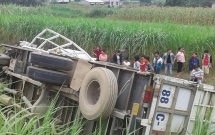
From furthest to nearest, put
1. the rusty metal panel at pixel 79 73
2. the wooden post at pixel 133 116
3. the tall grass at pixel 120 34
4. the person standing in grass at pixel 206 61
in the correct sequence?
the tall grass at pixel 120 34, the person standing in grass at pixel 206 61, the rusty metal panel at pixel 79 73, the wooden post at pixel 133 116

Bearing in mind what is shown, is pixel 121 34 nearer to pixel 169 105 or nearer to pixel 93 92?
pixel 93 92

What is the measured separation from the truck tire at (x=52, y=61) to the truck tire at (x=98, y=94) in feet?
2.05

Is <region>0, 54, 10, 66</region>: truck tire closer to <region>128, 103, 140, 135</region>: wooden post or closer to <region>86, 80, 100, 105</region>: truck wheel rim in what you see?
<region>86, 80, 100, 105</region>: truck wheel rim

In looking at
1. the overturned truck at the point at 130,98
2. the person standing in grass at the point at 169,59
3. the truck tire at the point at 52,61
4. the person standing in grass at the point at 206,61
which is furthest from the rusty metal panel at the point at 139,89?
the person standing in grass at the point at 206,61

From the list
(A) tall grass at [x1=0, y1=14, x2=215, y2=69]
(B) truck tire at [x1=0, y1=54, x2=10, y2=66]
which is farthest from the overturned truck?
(A) tall grass at [x1=0, y1=14, x2=215, y2=69]

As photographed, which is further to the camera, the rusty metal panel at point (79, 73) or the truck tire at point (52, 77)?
the truck tire at point (52, 77)

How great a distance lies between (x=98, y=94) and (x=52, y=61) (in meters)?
1.07

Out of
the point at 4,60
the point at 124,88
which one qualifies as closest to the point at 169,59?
the point at 4,60

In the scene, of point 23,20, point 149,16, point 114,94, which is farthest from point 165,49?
point 149,16

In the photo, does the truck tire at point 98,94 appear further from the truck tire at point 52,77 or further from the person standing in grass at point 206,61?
the person standing in grass at point 206,61

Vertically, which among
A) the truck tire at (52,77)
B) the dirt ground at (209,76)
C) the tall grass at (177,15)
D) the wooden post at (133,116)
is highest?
the tall grass at (177,15)

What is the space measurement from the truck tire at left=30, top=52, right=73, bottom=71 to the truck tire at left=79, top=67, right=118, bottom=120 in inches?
24.6

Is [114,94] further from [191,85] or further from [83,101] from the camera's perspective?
[191,85]

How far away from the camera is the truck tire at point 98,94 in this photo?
4.77 m
